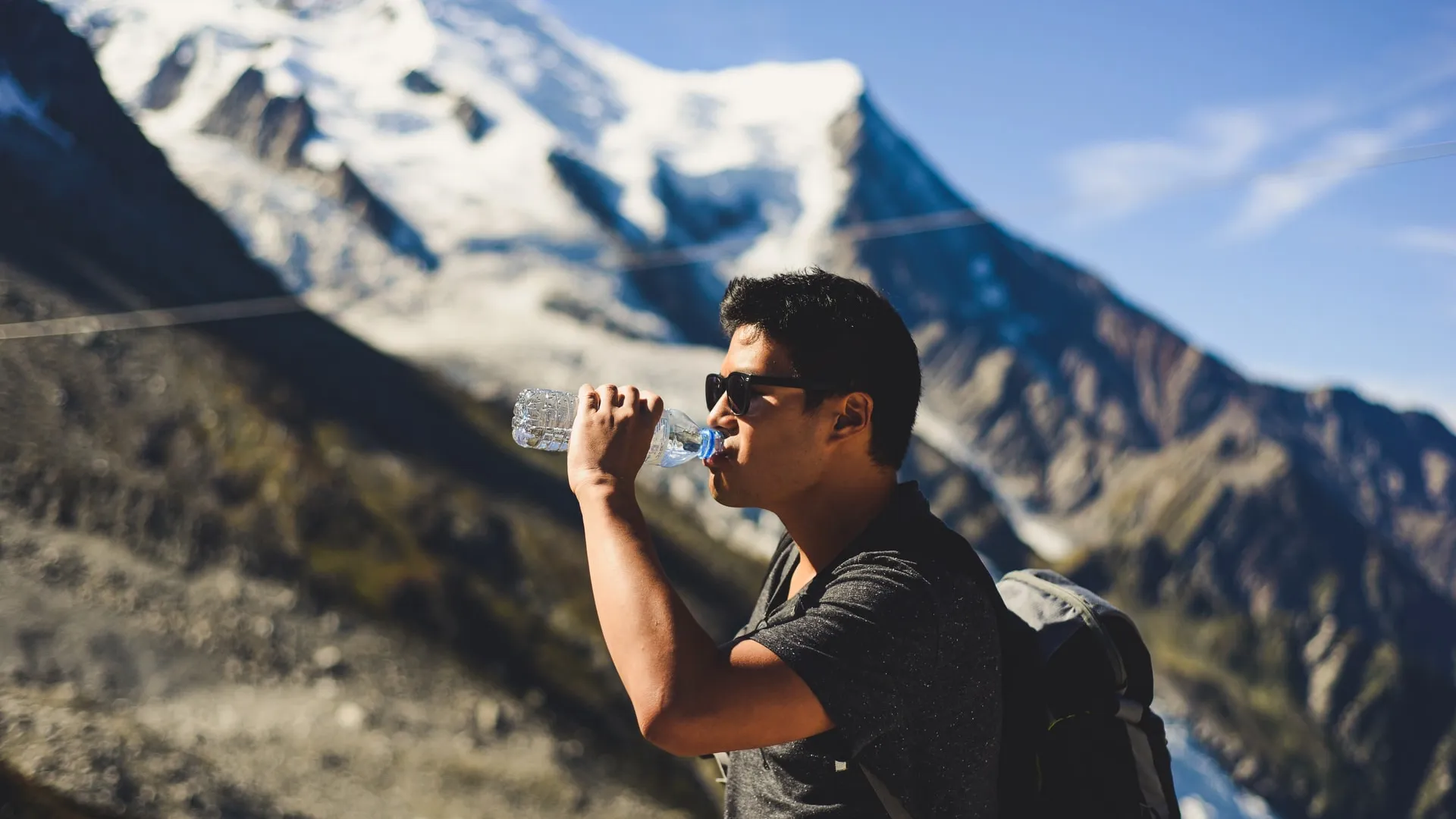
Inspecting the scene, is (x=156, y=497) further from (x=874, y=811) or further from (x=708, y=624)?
(x=874, y=811)

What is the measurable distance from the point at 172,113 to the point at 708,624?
12840 cm

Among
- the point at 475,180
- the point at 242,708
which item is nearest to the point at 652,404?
the point at 242,708

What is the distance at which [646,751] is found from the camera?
129 ft

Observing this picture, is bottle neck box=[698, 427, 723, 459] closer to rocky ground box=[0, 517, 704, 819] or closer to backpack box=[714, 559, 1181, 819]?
backpack box=[714, 559, 1181, 819]

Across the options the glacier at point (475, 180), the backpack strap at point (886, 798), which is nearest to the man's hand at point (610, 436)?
the backpack strap at point (886, 798)

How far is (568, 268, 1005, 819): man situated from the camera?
190 cm

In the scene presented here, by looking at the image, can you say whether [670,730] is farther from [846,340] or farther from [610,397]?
[846,340]

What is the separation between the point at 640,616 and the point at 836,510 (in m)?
0.67

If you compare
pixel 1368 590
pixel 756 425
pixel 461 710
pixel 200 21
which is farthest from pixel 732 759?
pixel 1368 590

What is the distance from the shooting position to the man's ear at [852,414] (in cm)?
238

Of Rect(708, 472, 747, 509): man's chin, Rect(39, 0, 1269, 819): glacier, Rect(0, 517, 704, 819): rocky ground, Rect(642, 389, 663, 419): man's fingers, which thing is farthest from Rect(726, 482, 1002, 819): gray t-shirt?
Rect(39, 0, 1269, 819): glacier

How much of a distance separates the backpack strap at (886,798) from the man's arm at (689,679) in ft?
0.57

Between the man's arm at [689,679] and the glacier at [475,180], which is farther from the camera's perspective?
the glacier at [475,180]

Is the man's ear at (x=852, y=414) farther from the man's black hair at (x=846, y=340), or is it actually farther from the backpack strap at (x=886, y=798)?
the backpack strap at (x=886, y=798)
